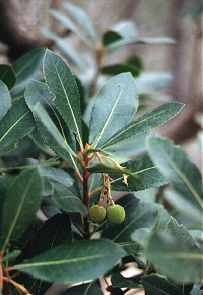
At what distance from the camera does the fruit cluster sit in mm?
602

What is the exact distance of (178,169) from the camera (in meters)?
0.49

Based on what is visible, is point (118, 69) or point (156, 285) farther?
point (118, 69)

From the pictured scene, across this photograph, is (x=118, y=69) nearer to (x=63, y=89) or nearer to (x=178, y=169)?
(x=63, y=89)

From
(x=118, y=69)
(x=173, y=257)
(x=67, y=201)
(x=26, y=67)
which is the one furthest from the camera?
(x=118, y=69)

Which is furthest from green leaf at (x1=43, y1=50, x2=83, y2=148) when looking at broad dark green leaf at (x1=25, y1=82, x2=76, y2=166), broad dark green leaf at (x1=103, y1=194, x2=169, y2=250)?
broad dark green leaf at (x1=103, y1=194, x2=169, y2=250)

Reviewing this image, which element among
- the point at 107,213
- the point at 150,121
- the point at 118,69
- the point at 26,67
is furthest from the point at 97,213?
the point at 118,69

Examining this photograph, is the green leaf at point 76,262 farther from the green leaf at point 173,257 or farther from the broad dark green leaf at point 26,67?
the broad dark green leaf at point 26,67

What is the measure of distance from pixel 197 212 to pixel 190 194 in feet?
0.06

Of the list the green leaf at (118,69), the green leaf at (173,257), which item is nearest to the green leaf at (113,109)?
the green leaf at (173,257)

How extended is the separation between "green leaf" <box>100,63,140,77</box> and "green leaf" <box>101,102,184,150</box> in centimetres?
53

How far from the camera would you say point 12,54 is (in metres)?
1.36

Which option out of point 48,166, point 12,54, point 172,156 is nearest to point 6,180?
point 48,166

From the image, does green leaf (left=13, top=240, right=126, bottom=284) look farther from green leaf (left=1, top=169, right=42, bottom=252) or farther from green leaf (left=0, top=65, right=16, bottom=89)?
green leaf (left=0, top=65, right=16, bottom=89)

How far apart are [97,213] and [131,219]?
95mm
